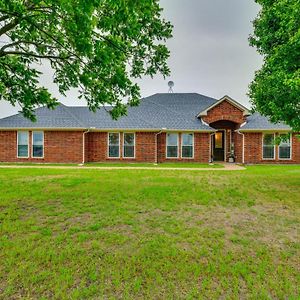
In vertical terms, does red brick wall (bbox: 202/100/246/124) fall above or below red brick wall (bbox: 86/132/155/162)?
above

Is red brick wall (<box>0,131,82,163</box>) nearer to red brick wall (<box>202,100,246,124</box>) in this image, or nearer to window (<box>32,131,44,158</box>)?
window (<box>32,131,44,158</box>)

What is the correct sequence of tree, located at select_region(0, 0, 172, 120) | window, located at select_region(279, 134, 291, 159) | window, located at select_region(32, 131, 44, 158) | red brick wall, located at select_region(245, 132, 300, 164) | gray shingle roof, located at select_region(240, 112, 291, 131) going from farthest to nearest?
red brick wall, located at select_region(245, 132, 300, 164)
window, located at select_region(279, 134, 291, 159)
gray shingle roof, located at select_region(240, 112, 291, 131)
window, located at select_region(32, 131, 44, 158)
tree, located at select_region(0, 0, 172, 120)

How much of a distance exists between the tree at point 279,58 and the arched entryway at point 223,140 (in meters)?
12.2

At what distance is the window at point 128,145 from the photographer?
65.0ft

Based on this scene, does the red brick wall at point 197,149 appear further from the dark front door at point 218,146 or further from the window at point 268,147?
the window at point 268,147

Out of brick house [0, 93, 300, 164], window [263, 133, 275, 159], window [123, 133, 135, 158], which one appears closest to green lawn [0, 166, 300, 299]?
brick house [0, 93, 300, 164]

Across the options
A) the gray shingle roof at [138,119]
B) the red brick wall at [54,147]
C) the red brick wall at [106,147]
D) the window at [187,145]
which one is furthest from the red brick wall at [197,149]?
the red brick wall at [54,147]

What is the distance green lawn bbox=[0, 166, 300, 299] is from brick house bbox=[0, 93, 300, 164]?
1144cm

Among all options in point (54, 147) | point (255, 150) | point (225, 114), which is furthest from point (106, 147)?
point (255, 150)

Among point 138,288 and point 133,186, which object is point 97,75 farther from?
point 138,288

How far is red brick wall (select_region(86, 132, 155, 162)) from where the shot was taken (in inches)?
772

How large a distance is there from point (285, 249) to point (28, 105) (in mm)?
7914

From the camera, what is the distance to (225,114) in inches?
803

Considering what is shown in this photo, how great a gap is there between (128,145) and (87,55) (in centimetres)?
1421
